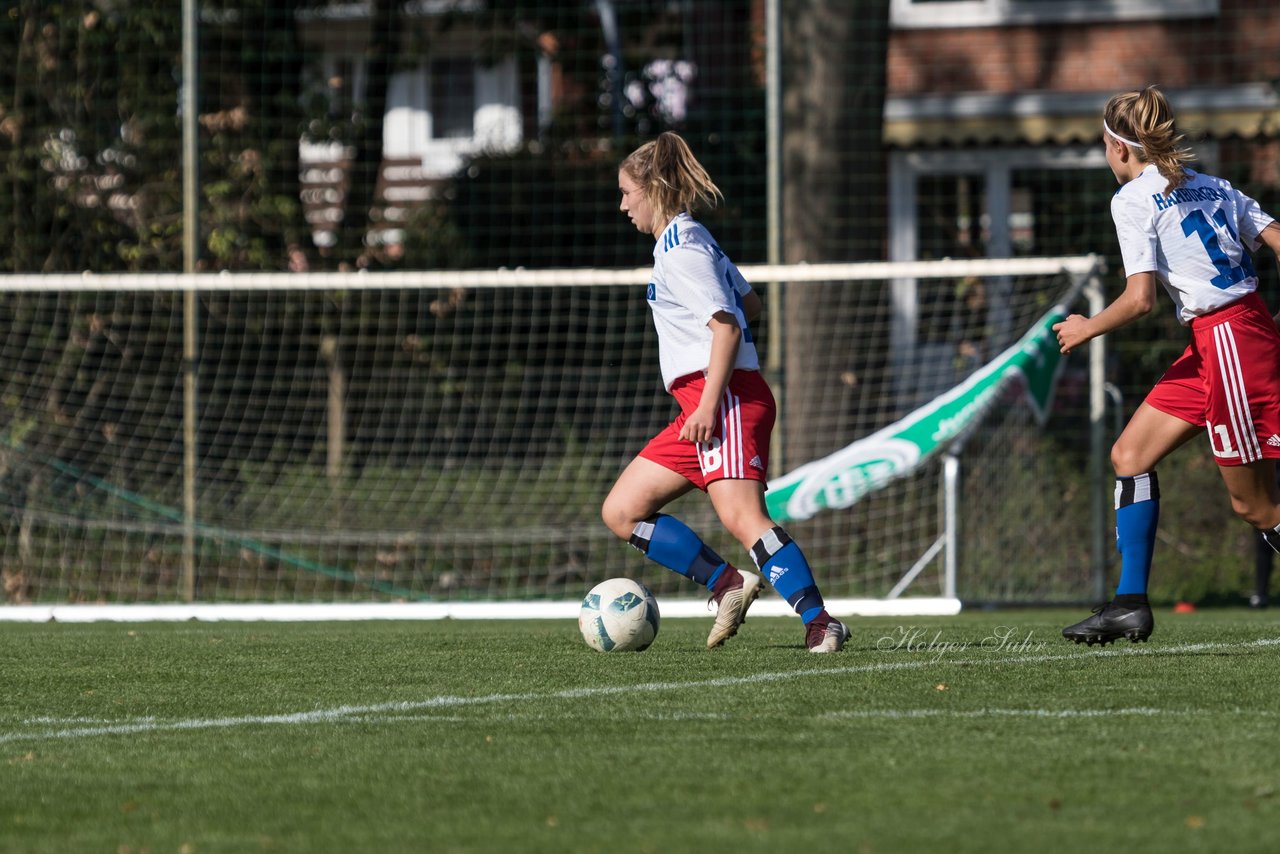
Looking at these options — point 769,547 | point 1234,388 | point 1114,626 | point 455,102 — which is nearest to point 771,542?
point 769,547

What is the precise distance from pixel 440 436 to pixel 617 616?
7288 millimetres

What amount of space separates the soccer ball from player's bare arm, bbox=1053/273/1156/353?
1767mm

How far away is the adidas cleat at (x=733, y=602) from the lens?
265 inches

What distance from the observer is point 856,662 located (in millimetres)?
6449

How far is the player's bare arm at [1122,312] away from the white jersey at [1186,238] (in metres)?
0.07

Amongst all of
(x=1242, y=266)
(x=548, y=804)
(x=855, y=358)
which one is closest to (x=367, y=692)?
(x=548, y=804)

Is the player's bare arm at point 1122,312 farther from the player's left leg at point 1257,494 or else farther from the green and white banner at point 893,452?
the green and white banner at point 893,452

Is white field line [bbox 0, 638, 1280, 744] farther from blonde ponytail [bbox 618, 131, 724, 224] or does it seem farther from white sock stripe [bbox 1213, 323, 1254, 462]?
blonde ponytail [bbox 618, 131, 724, 224]

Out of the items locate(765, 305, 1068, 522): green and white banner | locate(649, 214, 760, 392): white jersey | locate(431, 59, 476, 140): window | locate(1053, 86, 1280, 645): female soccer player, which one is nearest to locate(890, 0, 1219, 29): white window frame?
locate(431, 59, 476, 140): window

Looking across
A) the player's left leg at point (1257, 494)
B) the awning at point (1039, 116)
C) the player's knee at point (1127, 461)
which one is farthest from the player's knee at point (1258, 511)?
the awning at point (1039, 116)

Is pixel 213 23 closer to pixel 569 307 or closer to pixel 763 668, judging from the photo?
pixel 569 307

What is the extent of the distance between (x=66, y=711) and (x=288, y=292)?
948 cm

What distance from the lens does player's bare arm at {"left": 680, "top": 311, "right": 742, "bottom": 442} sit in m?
6.38

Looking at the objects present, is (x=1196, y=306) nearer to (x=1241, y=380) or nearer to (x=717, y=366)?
(x=1241, y=380)
